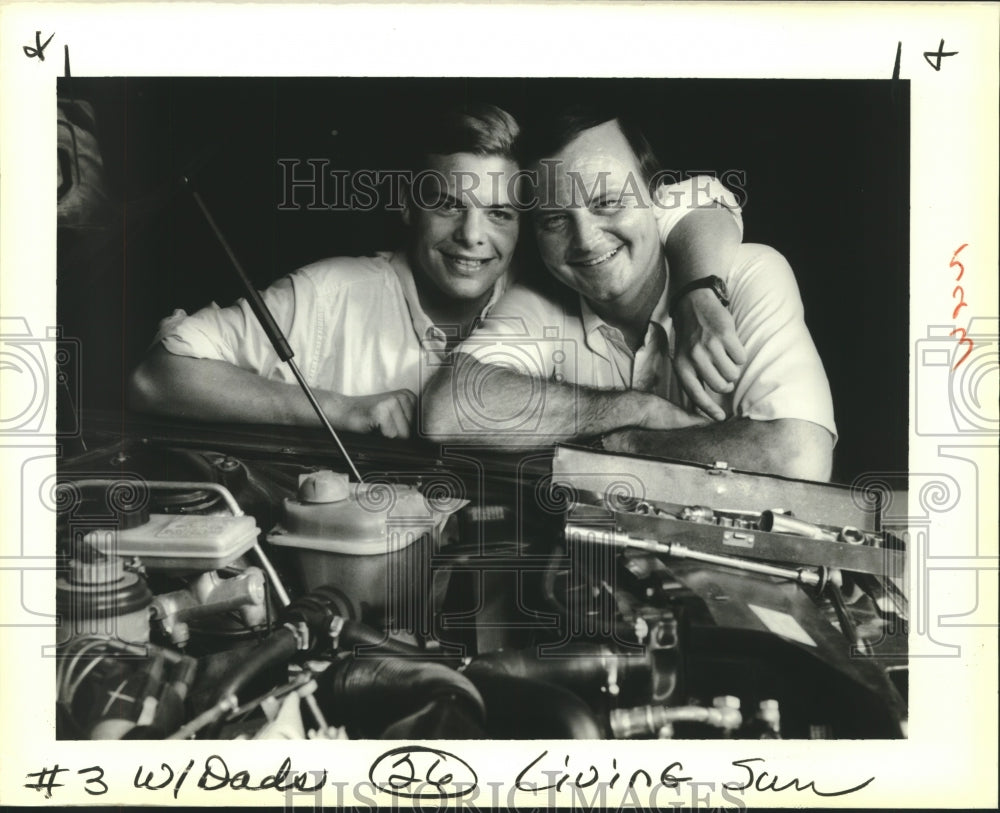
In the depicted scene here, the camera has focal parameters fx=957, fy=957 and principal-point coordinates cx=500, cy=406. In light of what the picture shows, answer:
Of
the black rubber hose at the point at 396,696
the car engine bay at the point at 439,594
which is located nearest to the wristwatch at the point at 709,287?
the car engine bay at the point at 439,594

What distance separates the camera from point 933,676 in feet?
9.16

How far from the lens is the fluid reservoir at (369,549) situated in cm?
272

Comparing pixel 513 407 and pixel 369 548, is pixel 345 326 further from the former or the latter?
pixel 369 548

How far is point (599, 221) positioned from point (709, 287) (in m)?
0.37

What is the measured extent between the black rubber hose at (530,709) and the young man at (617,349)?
2.24ft

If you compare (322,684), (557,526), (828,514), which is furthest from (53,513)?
(828,514)

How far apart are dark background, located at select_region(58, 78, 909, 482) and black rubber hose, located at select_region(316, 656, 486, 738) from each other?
1.04 m

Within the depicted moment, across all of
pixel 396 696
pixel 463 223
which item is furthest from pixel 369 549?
pixel 463 223

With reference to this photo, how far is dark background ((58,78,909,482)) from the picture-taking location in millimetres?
2742

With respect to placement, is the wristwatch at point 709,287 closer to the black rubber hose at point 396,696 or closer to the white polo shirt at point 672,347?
the white polo shirt at point 672,347

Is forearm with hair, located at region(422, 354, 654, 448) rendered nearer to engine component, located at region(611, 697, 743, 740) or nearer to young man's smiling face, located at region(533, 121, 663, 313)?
young man's smiling face, located at region(533, 121, 663, 313)

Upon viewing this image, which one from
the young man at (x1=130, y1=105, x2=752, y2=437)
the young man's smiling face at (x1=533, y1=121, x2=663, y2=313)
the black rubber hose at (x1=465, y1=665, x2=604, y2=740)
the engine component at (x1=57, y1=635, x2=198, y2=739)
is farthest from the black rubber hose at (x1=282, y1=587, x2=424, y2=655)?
the young man's smiling face at (x1=533, y1=121, x2=663, y2=313)

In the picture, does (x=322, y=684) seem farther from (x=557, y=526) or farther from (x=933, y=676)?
(x=933, y=676)

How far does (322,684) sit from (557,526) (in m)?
0.81
